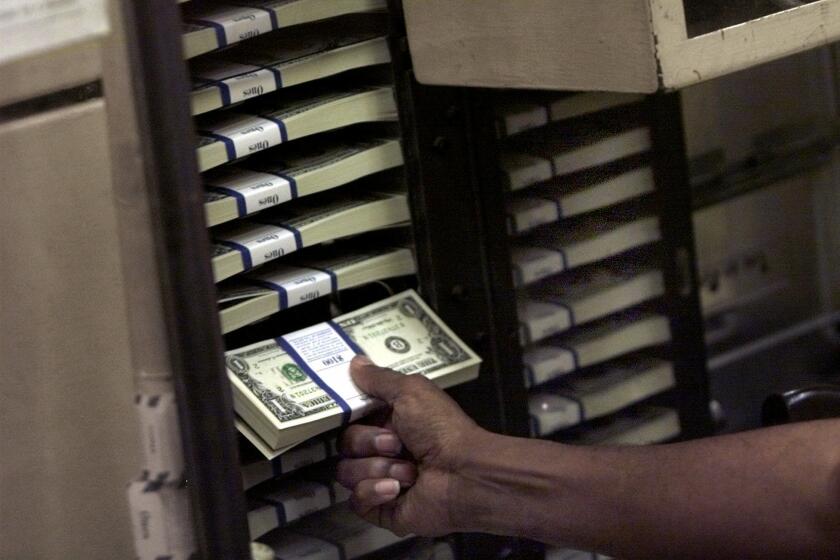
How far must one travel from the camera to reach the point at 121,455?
2.63 ft

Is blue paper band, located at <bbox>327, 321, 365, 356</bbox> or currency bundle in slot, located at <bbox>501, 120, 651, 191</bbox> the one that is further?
currency bundle in slot, located at <bbox>501, 120, 651, 191</bbox>

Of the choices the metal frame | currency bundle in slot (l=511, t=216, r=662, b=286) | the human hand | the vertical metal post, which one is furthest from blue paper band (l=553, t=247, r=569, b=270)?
the metal frame

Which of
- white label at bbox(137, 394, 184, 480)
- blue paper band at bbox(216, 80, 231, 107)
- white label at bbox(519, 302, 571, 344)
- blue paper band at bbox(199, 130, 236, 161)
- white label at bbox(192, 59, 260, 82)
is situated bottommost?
white label at bbox(519, 302, 571, 344)

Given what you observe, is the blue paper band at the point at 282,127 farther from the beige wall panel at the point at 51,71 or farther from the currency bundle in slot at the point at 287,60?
→ the beige wall panel at the point at 51,71

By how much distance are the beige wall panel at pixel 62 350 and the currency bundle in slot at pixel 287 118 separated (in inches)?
6.7

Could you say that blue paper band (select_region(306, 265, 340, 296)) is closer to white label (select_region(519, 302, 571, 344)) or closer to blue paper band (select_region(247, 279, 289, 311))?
blue paper band (select_region(247, 279, 289, 311))

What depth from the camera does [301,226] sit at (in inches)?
39.1

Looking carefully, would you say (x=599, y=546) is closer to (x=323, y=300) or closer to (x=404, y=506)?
(x=404, y=506)

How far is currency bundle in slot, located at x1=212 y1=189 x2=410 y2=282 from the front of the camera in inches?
37.5

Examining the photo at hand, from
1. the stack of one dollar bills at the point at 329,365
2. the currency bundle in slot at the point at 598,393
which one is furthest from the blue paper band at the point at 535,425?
the stack of one dollar bills at the point at 329,365

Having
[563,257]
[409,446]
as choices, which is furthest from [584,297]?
[409,446]

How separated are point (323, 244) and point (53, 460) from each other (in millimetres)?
352

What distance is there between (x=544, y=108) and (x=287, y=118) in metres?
0.28

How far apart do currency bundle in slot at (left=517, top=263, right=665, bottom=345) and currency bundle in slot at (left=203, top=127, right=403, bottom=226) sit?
22 centimetres
